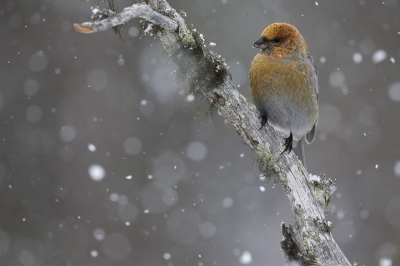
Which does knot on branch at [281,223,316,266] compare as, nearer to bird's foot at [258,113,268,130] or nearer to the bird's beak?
bird's foot at [258,113,268,130]

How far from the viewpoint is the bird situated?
314cm

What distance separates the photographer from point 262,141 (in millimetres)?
2791

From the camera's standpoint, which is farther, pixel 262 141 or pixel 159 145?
pixel 159 145

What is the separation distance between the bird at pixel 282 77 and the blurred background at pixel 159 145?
3656mm

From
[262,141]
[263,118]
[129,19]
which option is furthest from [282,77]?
[129,19]

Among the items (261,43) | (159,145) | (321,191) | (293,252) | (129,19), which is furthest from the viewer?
(159,145)

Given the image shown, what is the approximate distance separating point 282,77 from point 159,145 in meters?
4.28

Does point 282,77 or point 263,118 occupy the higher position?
point 282,77

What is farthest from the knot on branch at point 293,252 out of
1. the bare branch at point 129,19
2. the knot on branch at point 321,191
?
the bare branch at point 129,19

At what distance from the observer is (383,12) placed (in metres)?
7.21

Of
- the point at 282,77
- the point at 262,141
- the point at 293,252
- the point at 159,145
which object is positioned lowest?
the point at 159,145

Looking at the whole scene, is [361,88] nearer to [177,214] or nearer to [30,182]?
[177,214]

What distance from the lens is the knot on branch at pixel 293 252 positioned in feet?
8.82

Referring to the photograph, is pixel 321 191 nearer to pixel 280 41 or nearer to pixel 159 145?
pixel 280 41
